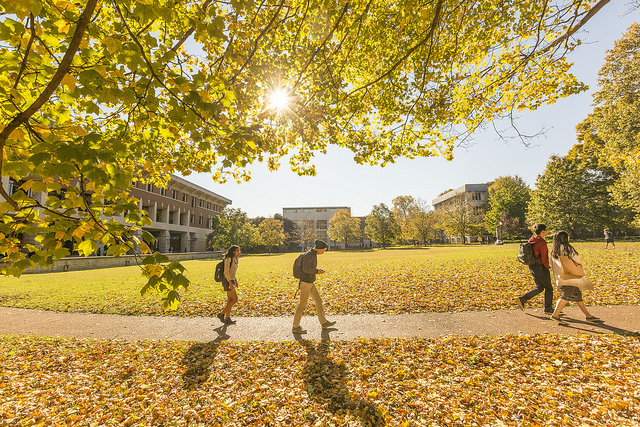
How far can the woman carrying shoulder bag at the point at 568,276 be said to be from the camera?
228 inches

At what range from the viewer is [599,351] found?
176 inches

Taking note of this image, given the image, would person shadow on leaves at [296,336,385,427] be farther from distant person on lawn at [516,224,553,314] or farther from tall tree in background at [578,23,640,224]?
tall tree in background at [578,23,640,224]

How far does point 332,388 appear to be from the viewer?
12.6 feet

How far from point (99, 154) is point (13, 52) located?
1443mm

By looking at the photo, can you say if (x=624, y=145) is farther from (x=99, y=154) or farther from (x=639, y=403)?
(x=99, y=154)

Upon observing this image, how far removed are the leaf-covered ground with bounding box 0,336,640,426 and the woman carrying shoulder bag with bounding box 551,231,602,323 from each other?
987mm

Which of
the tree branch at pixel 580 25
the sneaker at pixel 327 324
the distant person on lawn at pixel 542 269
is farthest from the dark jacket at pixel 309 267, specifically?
the tree branch at pixel 580 25

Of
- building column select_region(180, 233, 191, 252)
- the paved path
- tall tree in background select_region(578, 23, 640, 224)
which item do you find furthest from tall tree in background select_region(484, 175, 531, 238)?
building column select_region(180, 233, 191, 252)

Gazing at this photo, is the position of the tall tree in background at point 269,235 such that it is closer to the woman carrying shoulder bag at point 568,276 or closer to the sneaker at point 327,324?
the sneaker at point 327,324

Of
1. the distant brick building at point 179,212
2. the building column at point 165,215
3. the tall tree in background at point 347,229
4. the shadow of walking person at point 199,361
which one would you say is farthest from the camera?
the tall tree in background at point 347,229

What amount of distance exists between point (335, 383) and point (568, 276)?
571cm

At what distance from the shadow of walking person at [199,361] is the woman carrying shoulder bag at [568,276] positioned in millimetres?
7384

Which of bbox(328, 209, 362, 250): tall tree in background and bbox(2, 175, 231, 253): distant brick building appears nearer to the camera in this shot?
bbox(2, 175, 231, 253): distant brick building

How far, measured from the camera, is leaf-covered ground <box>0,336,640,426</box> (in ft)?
10.6
